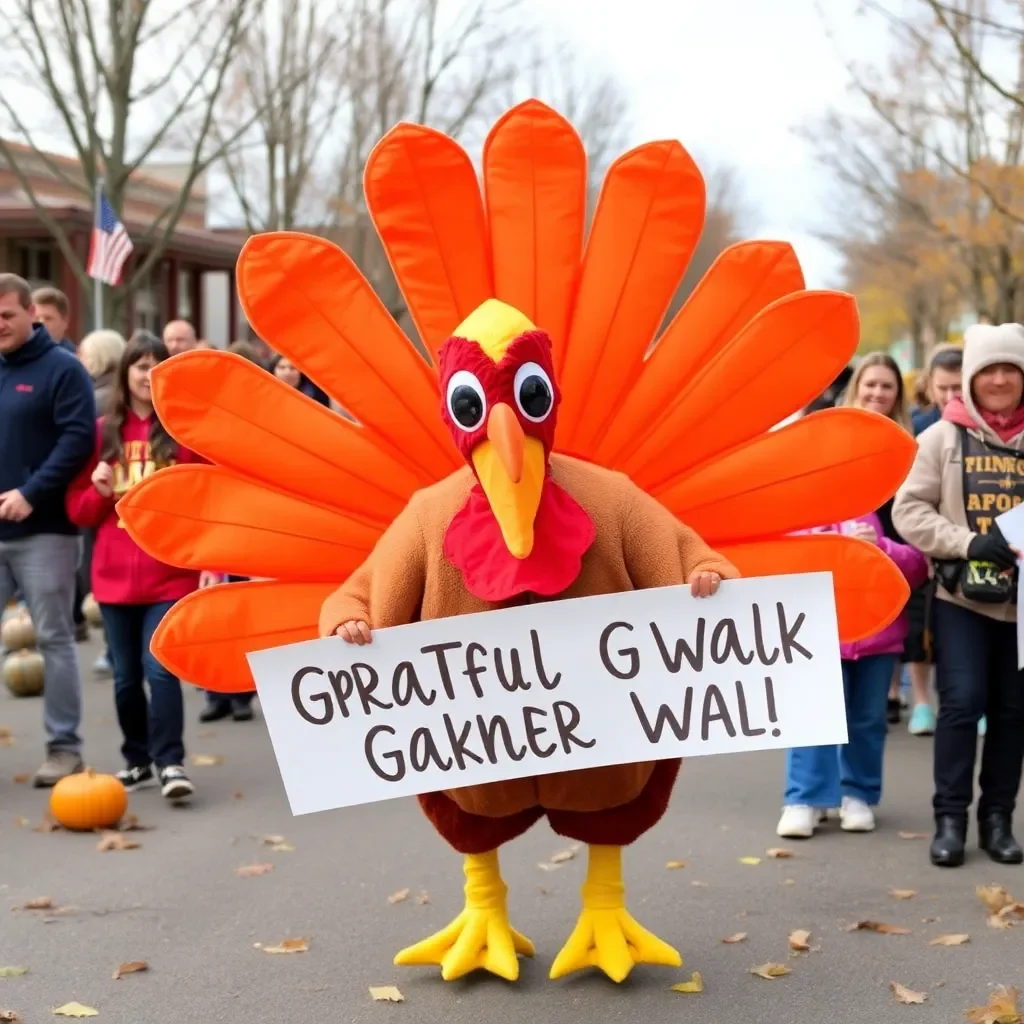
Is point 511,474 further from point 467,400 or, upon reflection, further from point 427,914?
point 427,914

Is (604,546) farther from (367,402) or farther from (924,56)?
(924,56)

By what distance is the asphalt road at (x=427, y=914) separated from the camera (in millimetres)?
4441

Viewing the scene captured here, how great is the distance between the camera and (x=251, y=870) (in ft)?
19.5

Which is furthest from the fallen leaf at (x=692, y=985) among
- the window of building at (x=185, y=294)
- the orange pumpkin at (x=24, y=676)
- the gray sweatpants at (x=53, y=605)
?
the window of building at (x=185, y=294)

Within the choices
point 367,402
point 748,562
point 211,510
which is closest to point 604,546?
point 748,562

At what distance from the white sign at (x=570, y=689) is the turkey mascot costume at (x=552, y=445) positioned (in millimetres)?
115

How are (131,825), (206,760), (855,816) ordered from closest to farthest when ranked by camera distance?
(855,816)
(131,825)
(206,760)

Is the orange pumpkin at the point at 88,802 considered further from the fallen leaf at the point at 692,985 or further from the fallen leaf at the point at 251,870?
the fallen leaf at the point at 692,985

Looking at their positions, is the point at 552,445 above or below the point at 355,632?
above

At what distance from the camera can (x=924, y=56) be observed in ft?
54.1

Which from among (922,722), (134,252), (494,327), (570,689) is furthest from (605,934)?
(134,252)

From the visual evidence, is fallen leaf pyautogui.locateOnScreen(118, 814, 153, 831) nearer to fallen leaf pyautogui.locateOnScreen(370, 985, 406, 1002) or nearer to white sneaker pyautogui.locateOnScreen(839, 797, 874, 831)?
fallen leaf pyautogui.locateOnScreen(370, 985, 406, 1002)

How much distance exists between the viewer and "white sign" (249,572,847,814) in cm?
405

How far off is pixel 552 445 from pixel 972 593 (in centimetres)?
227
